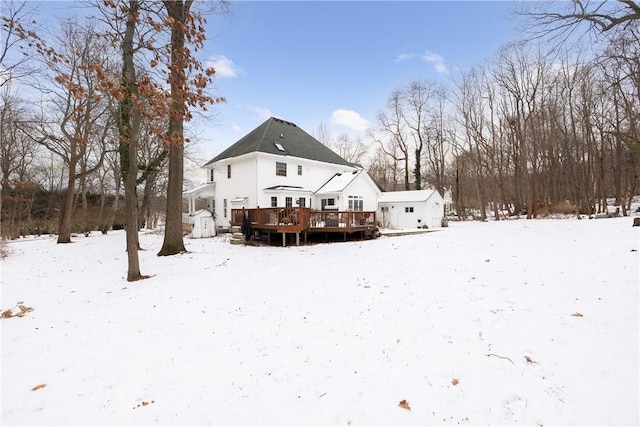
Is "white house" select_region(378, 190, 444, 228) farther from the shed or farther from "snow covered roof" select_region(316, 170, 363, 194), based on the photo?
the shed

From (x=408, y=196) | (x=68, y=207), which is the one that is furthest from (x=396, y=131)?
(x=68, y=207)

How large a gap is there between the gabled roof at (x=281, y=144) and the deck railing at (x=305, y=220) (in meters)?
5.67

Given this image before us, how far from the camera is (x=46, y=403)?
3096mm

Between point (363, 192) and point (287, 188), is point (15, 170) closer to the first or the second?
point (287, 188)

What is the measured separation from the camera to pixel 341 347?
13.2 feet

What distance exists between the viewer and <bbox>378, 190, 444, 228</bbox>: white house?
2433 cm

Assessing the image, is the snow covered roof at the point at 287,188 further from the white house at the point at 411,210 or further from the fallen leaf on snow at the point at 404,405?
the fallen leaf on snow at the point at 404,405

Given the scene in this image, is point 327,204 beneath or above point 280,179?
beneath

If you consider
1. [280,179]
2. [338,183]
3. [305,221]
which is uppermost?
[280,179]

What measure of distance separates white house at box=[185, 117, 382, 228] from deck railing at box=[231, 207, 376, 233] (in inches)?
160

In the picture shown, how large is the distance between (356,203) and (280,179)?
595 cm

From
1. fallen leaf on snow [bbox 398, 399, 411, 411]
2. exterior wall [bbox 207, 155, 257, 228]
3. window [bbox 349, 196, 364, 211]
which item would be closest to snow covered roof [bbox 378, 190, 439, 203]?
window [bbox 349, 196, 364, 211]

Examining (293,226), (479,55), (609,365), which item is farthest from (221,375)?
(479,55)

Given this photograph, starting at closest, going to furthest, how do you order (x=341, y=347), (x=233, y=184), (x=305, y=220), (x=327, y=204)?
(x=341, y=347), (x=305, y=220), (x=233, y=184), (x=327, y=204)
